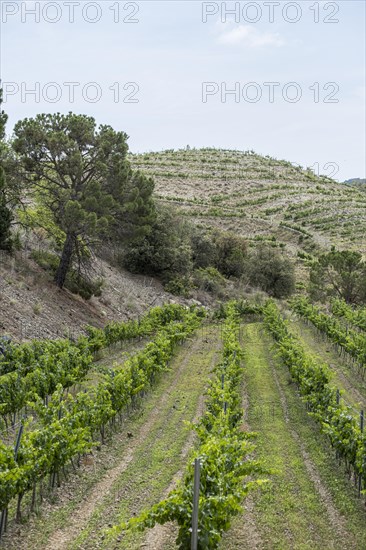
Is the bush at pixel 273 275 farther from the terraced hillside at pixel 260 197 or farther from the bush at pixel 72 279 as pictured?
the bush at pixel 72 279

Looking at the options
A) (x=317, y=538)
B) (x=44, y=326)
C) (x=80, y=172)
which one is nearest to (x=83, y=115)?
(x=80, y=172)

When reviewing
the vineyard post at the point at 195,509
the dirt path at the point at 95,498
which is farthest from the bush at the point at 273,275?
the vineyard post at the point at 195,509

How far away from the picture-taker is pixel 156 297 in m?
38.7

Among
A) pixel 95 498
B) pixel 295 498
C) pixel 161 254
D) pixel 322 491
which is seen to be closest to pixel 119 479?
pixel 95 498

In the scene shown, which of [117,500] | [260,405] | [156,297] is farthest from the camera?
[156,297]

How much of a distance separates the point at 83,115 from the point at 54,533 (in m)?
21.7

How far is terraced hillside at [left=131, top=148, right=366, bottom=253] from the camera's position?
69.6 m

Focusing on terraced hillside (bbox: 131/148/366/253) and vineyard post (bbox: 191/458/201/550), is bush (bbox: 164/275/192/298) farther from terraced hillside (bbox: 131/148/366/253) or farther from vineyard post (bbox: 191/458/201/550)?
vineyard post (bbox: 191/458/201/550)

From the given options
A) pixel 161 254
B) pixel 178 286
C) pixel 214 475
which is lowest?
pixel 214 475

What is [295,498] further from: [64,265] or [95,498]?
[64,265]

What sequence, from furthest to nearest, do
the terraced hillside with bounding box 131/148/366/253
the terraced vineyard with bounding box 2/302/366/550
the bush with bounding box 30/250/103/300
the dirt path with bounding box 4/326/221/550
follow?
the terraced hillside with bounding box 131/148/366/253
the bush with bounding box 30/250/103/300
the dirt path with bounding box 4/326/221/550
the terraced vineyard with bounding box 2/302/366/550

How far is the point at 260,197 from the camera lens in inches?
3403

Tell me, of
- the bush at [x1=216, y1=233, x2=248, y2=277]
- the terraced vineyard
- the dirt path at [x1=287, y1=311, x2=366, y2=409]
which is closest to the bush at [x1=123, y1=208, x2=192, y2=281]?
the bush at [x1=216, y1=233, x2=248, y2=277]

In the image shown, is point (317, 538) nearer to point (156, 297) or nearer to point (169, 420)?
point (169, 420)
